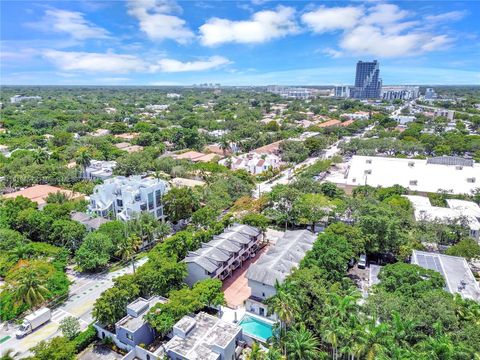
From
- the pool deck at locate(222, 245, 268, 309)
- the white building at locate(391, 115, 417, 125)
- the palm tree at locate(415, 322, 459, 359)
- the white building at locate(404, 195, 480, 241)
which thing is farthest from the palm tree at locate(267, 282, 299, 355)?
the white building at locate(391, 115, 417, 125)

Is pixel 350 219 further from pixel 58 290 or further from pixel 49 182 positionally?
pixel 49 182

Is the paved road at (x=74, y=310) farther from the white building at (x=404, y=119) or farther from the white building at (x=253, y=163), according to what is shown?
the white building at (x=404, y=119)

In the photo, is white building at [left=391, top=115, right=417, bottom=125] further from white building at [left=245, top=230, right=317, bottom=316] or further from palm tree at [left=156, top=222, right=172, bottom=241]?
palm tree at [left=156, top=222, right=172, bottom=241]

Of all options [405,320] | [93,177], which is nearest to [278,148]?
[93,177]

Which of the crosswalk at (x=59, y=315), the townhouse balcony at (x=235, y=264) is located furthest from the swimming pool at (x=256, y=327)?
the crosswalk at (x=59, y=315)

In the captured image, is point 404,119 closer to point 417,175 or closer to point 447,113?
point 447,113

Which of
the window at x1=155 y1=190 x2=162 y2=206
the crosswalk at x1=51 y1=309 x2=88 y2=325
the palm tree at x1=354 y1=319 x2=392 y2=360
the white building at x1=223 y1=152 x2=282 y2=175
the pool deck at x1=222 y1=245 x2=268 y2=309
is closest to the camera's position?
the palm tree at x1=354 y1=319 x2=392 y2=360
